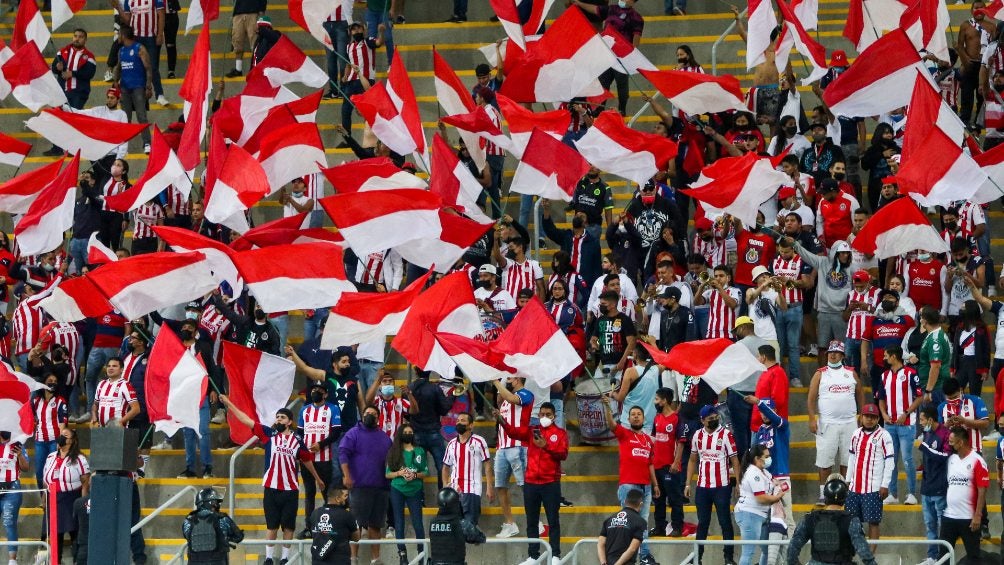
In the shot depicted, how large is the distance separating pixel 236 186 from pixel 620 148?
4.35 metres

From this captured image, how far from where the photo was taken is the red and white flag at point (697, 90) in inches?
993

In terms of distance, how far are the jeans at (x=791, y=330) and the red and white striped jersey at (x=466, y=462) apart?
12.7 ft

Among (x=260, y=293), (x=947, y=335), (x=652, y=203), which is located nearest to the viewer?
(x=260, y=293)

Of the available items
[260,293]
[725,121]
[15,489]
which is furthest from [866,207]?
[15,489]

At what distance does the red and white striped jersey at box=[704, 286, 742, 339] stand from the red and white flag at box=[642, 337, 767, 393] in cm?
198

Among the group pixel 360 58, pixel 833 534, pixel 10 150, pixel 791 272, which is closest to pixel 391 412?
pixel 791 272

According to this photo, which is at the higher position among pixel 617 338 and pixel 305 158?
pixel 305 158

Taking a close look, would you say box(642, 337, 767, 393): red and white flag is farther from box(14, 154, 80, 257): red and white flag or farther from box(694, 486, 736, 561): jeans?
box(14, 154, 80, 257): red and white flag

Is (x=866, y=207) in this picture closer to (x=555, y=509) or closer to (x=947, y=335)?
(x=947, y=335)

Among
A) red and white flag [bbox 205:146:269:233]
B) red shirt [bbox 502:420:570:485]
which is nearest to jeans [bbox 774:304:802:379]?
red shirt [bbox 502:420:570:485]

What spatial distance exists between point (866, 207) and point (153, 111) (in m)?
10.5

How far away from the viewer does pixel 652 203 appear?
1006 inches

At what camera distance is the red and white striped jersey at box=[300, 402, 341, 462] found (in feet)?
76.4

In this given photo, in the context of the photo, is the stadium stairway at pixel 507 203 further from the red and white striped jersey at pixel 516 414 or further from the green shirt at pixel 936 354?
the green shirt at pixel 936 354
